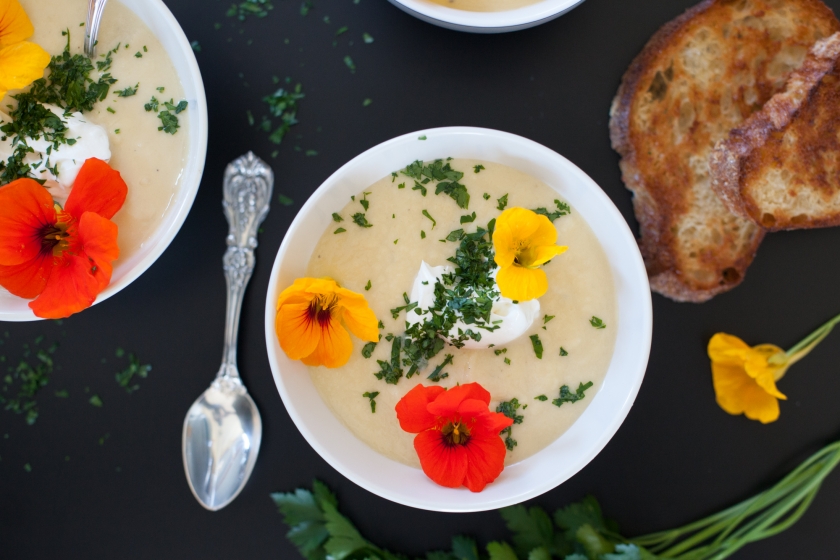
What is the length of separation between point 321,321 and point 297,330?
6 centimetres

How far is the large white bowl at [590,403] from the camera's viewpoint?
4.73 ft

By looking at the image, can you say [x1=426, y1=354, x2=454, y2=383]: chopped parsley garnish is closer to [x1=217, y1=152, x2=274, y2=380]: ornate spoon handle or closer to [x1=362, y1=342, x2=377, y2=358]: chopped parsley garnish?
[x1=362, y1=342, x2=377, y2=358]: chopped parsley garnish

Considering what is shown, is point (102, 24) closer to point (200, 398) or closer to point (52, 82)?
point (52, 82)

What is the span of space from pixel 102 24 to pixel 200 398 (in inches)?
41.0

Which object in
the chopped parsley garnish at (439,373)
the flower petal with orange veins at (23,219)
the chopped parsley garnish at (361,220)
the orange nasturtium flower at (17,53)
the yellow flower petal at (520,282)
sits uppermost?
the orange nasturtium flower at (17,53)

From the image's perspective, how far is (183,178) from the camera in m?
1.53

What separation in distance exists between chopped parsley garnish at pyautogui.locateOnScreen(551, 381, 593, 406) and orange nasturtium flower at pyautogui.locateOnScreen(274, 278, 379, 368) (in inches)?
19.4

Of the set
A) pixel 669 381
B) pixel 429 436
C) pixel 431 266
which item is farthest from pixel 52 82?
pixel 669 381

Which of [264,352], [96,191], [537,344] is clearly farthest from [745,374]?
[96,191]

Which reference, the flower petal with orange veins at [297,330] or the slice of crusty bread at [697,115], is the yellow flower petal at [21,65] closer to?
the flower petal with orange veins at [297,330]

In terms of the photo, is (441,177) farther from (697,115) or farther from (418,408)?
(697,115)

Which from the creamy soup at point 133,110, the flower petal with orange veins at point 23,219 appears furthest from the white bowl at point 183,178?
the flower petal with orange veins at point 23,219

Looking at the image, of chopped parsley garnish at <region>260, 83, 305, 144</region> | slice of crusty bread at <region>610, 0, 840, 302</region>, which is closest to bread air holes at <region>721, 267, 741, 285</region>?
slice of crusty bread at <region>610, 0, 840, 302</region>

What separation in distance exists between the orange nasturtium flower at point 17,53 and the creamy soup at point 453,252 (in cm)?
76
